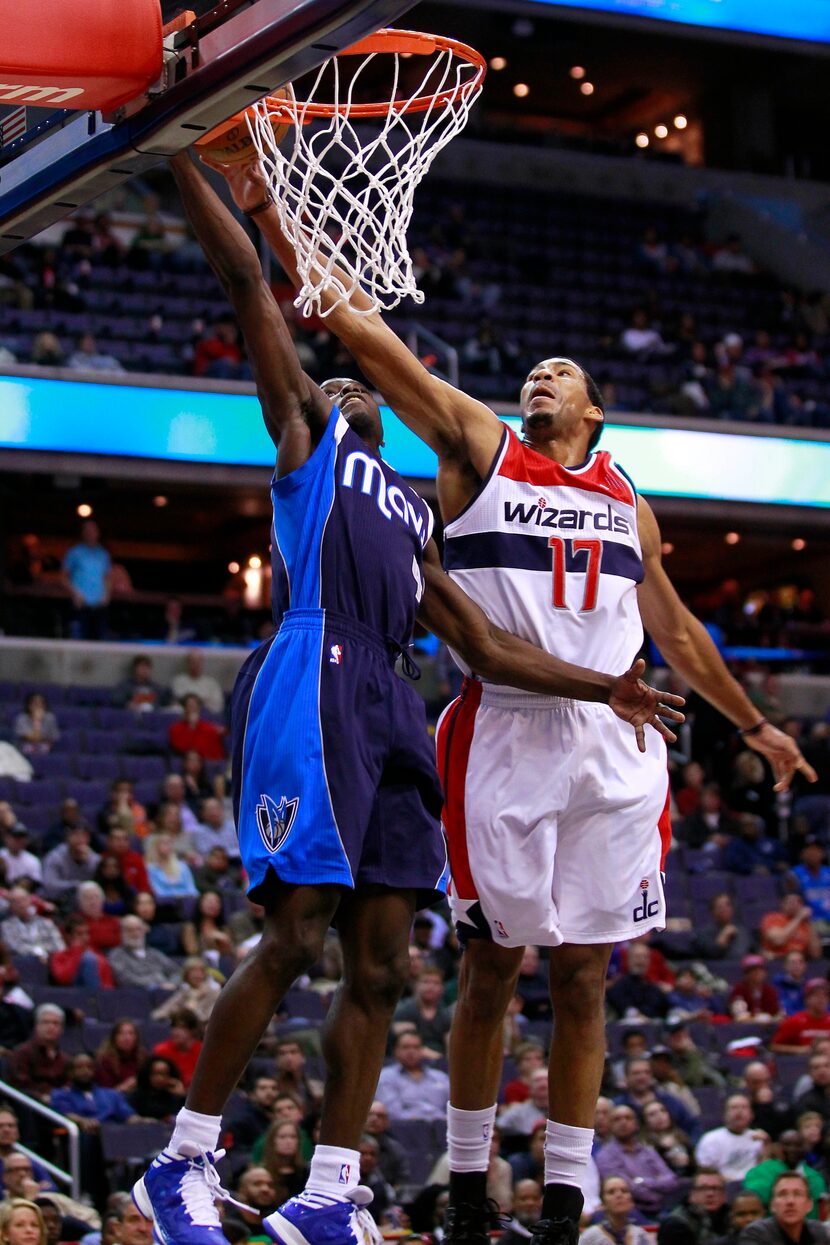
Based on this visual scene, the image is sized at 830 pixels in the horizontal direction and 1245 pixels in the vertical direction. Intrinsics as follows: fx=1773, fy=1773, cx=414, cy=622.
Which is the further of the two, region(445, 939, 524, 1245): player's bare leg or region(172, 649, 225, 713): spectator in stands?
region(172, 649, 225, 713): spectator in stands

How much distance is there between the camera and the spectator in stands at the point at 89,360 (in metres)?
18.5

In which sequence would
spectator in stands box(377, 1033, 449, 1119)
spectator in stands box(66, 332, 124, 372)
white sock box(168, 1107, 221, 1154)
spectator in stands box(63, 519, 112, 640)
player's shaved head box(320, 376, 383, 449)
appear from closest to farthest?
white sock box(168, 1107, 221, 1154) < player's shaved head box(320, 376, 383, 449) < spectator in stands box(377, 1033, 449, 1119) < spectator in stands box(63, 519, 112, 640) < spectator in stands box(66, 332, 124, 372)

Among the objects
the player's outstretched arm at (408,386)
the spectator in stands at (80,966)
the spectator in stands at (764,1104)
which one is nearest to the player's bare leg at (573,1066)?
the player's outstretched arm at (408,386)

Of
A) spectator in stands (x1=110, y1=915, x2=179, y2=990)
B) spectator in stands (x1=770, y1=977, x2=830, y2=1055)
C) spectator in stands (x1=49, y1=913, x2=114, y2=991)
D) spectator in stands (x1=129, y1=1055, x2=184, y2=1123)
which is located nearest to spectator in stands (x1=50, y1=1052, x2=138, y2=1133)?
spectator in stands (x1=129, y1=1055, x2=184, y2=1123)

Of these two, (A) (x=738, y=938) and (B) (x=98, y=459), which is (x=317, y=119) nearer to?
(A) (x=738, y=938)

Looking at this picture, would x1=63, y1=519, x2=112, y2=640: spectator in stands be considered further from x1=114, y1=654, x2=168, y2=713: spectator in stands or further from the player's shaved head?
the player's shaved head

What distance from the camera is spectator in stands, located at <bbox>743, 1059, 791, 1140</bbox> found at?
10641mm

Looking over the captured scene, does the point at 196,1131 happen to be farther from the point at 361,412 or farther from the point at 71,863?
the point at 71,863

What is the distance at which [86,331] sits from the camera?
19.3 meters

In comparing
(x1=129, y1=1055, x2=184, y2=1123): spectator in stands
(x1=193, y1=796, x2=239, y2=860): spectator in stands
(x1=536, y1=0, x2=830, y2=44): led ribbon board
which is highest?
(x1=536, y1=0, x2=830, y2=44): led ribbon board

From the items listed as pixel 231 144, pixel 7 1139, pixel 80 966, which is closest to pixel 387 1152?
pixel 7 1139

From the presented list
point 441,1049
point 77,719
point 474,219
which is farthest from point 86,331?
point 441,1049

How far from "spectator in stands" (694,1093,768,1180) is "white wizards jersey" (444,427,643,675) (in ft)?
19.0

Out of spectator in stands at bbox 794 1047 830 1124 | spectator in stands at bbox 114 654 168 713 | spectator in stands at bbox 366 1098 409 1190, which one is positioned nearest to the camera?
spectator in stands at bbox 366 1098 409 1190
